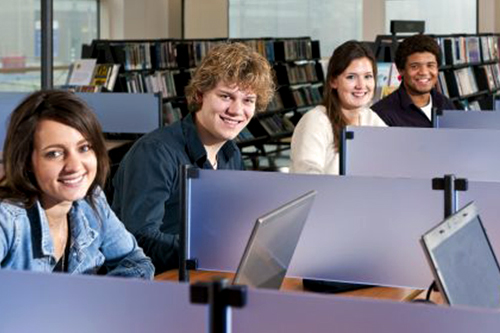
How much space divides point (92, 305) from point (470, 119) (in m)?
3.33

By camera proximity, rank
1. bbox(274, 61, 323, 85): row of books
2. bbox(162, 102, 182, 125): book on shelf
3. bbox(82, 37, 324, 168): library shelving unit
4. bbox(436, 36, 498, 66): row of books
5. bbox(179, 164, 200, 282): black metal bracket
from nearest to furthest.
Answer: bbox(179, 164, 200, 282): black metal bracket < bbox(82, 37, 324, 168): library shelving unit < bbox(162, 102, 182, 125): book on shelf < bbox(436, 36, 498, 66): row of books < bbox(274, 61, 323, 85): row of books

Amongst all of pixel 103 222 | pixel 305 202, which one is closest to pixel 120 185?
pixel 103 222

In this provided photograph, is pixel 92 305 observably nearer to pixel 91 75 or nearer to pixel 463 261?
pixel 463 261

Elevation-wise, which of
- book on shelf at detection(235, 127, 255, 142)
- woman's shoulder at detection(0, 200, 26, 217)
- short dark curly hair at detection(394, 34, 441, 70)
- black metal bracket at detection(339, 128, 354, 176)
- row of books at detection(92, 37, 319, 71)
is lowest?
book on shelf at detection(235, 127, 255, 142)

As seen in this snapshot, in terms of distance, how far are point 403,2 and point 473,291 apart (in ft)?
37.6

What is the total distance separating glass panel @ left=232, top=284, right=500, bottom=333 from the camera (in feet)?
4.65

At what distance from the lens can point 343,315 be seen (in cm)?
143

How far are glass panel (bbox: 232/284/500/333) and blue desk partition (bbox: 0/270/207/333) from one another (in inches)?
3.4

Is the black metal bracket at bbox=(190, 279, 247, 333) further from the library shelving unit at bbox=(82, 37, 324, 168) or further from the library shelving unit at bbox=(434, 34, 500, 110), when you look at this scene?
the library shelving unit at bbox=(434, 34, 500, 110)

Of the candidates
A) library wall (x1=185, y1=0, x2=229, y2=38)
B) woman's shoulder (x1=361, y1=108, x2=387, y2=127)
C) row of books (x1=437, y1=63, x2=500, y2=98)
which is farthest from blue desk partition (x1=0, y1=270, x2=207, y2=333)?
library wall (x1=185, y1=0, x2=229, y2=38)

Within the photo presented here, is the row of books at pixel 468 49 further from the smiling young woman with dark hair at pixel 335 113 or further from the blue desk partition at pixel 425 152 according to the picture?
the blue desk partition at pixel 425 152

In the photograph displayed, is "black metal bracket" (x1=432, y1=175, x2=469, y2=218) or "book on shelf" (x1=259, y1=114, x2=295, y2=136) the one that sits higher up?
"black metal bracket" (x1=432, y1=175, x2=469, y2=218)

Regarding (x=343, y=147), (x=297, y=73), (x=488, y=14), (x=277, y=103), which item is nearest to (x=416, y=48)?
(x=343, y=147)

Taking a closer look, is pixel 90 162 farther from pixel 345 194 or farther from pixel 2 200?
pixel 345 194
